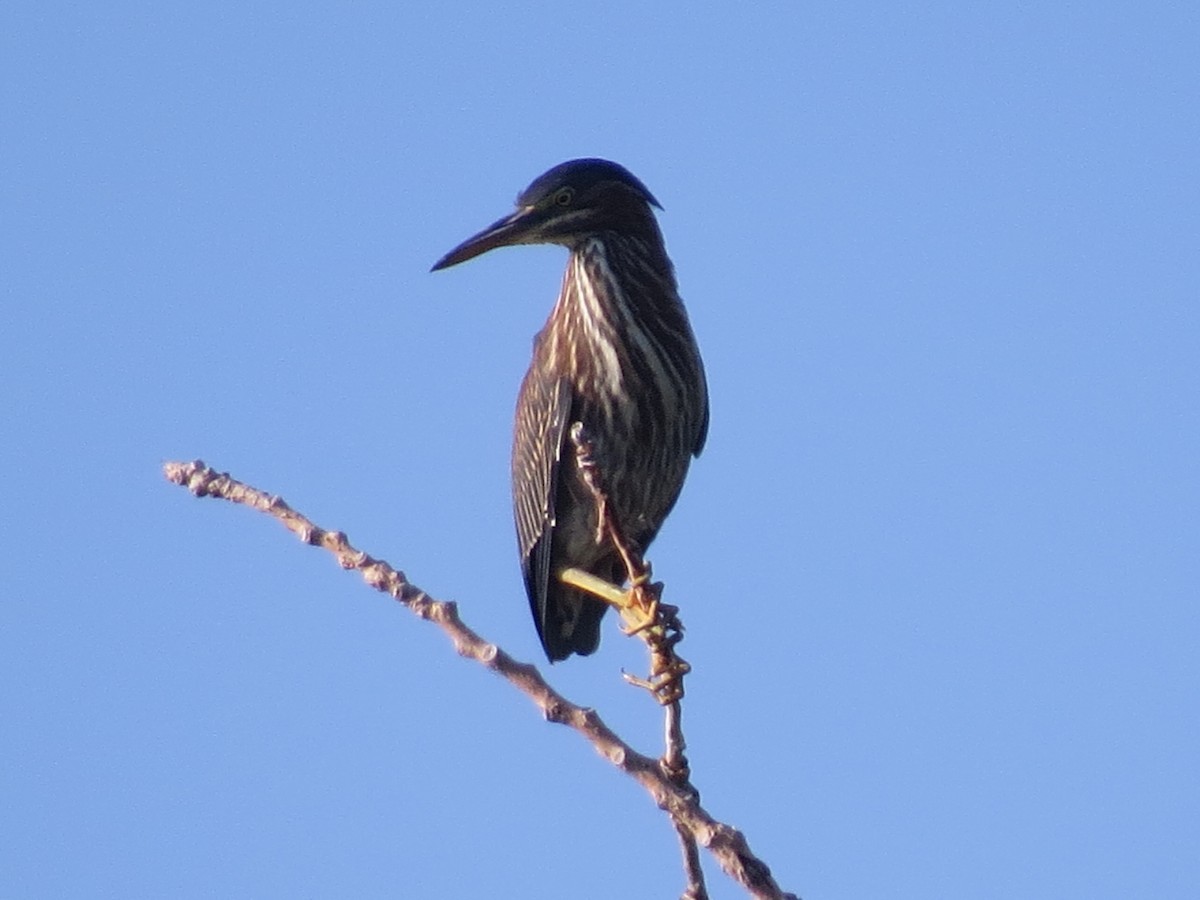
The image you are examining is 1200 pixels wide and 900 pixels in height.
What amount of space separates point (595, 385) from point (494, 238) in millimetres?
593

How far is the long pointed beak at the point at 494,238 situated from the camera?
5.77 m

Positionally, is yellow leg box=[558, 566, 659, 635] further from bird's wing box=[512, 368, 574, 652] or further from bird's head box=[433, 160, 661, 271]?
bird's head box=[433, 160, 661, 271]

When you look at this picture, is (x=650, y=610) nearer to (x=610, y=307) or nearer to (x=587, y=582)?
(x=587, y=582)

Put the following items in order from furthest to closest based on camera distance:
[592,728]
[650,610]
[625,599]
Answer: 1. [625,599]
2. [650,610]
3. [592,728]

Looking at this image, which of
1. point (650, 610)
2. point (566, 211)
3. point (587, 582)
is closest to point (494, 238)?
point (566, 211)

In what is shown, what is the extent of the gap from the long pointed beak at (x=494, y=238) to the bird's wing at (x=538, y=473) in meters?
0.48

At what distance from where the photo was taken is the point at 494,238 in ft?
19.0

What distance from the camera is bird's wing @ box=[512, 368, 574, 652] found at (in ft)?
19.0

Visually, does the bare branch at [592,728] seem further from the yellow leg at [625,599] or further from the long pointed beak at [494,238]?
the long pointed beak at [494,238]

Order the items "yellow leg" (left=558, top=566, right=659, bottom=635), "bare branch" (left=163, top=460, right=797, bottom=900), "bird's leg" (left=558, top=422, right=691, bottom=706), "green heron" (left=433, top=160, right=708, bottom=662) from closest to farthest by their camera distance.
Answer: "bare branch" (left=163, top=460, right=797, bottom=900) < "bird's leg" (left=558, top=422, right=691, bottom=706) < "yellow leg" (left=558, top=566, right=659, bottom=635) < "green heron" (left=433, top=160, right=708, bottom=662)

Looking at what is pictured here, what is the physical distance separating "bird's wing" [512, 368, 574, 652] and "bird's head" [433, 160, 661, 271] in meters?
0.50

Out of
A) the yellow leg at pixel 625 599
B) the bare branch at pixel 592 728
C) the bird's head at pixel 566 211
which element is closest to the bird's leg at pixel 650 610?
the yellow leg at pixel 625 599

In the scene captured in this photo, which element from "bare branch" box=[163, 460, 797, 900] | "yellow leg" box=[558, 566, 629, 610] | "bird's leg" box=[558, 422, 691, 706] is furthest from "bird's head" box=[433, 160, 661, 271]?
"bare branch" box=[163, 460, 797, 900]

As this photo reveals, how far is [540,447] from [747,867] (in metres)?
3.41
